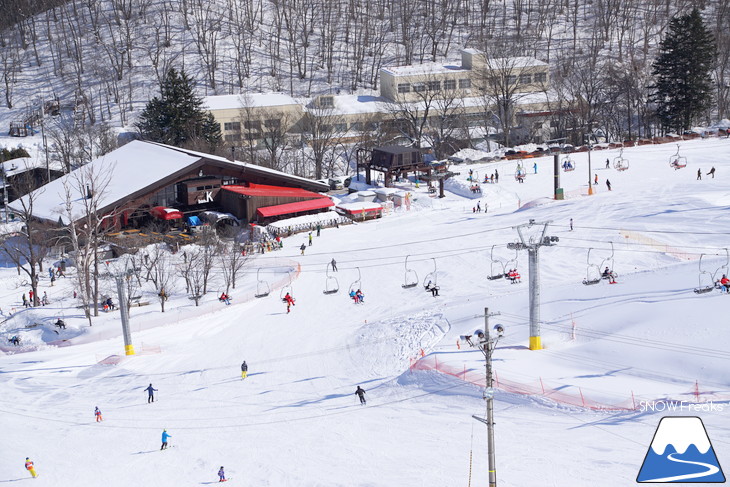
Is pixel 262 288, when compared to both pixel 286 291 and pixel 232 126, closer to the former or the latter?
pixel 286 291

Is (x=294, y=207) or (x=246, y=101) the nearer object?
(x=294, y=207)

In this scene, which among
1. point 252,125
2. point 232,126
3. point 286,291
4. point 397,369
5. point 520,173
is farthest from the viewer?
point 232,126

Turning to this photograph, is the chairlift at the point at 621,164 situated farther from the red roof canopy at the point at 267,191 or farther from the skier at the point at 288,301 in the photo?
the skier at the point at 288,301

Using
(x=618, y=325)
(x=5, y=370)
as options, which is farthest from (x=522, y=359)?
(x=5, y=370)

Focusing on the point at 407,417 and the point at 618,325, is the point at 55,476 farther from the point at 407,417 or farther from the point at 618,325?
the point at 618,325

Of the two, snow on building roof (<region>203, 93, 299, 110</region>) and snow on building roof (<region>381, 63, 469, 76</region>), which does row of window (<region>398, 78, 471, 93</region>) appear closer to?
snow on building roof (<region>381, 63, 469, 76</region>)

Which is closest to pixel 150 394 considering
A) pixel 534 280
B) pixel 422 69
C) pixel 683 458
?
pixel 534 280
